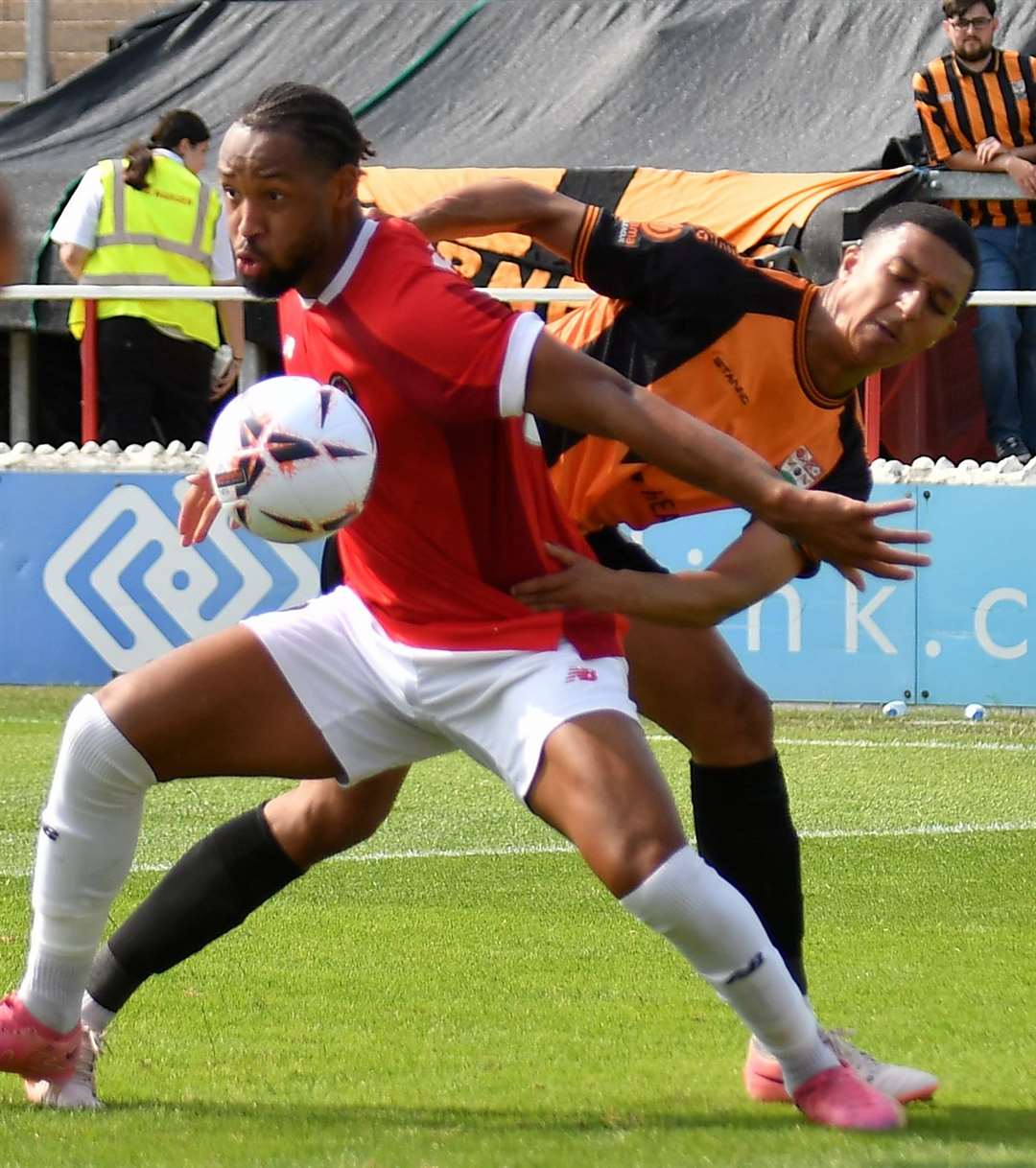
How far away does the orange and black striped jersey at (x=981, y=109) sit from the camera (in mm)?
11711

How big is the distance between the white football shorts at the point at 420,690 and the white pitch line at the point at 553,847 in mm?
2827

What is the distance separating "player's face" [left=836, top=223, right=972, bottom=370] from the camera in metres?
4.70

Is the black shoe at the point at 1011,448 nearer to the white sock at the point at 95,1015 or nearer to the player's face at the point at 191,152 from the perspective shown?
the player's face at the point at 191,152

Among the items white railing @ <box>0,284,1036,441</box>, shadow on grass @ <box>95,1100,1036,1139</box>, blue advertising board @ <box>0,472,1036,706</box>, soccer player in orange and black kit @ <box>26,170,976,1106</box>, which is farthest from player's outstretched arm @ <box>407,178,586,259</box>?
blue advertising board @ <box>0,472,1036,706</box>

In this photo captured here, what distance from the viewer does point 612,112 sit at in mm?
14148

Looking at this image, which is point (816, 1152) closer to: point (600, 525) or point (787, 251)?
point (600, 525)

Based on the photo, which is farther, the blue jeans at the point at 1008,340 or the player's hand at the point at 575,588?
the blue jeans at the point at 1008,340

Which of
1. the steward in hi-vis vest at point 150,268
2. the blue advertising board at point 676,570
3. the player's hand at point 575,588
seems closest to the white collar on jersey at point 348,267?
the player's hand at point 575,588

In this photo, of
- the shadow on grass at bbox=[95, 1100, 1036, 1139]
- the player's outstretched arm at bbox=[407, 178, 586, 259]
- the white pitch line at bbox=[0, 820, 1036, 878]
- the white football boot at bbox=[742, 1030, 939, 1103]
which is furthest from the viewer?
the white pitch line at bbox=[0, 820, 1036, 878]

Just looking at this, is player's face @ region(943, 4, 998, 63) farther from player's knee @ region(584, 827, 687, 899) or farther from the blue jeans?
player's knee @ region(584, 827, 687, 899)

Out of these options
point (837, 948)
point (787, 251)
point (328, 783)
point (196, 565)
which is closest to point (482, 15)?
point (196, 565)

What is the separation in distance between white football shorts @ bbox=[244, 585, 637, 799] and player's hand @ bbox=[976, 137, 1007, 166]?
778 cm

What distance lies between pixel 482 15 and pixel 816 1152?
1215 centimetres

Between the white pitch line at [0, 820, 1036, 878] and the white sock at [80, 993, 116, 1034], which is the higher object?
the white sock at [80, 993, 116, 1034]
